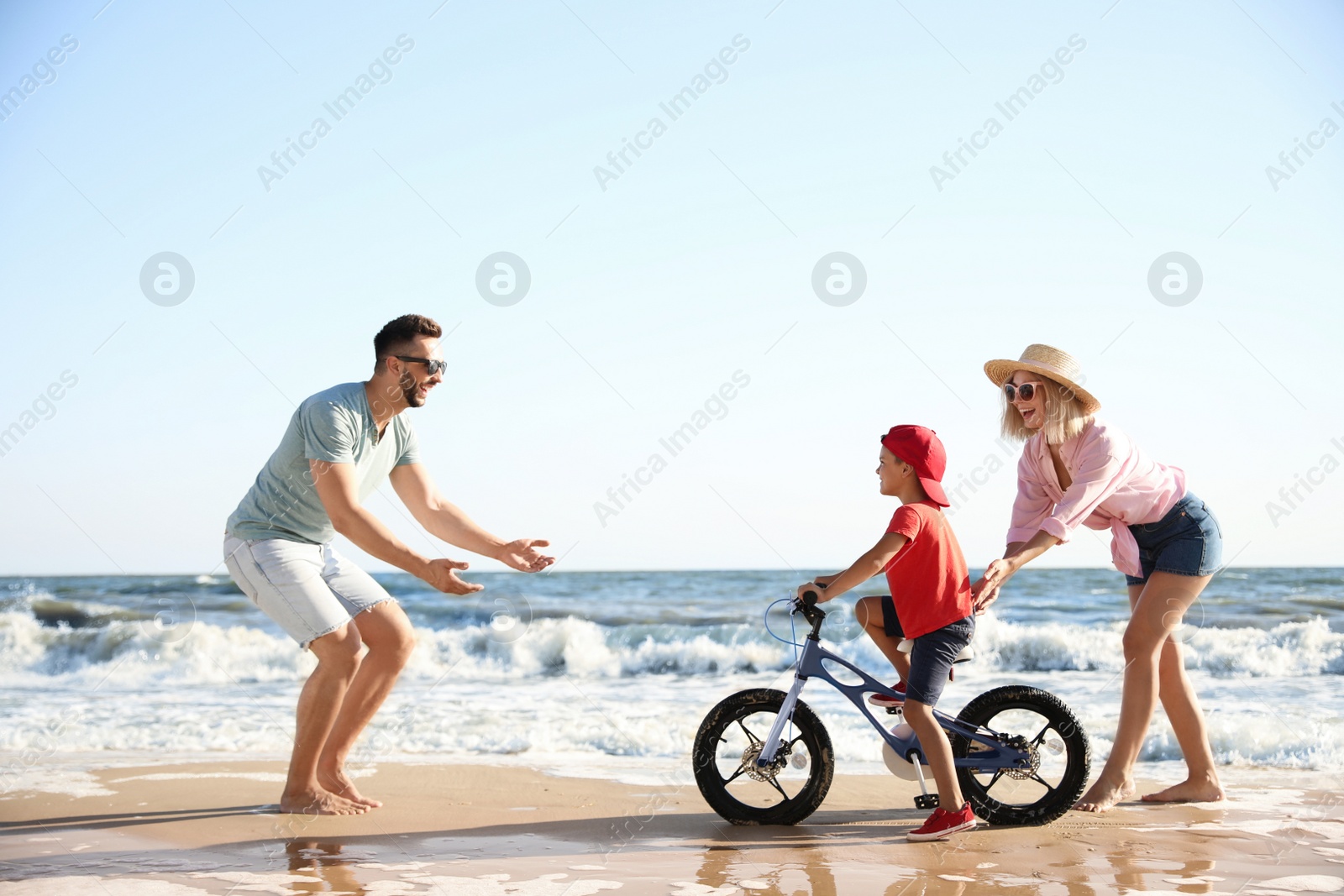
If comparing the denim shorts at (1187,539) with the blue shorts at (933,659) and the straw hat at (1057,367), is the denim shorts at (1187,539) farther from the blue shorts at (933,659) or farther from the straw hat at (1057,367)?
the blue shorts at (933,659)

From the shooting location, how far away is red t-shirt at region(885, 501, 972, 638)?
13.1ft

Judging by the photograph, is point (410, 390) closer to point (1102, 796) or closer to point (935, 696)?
point (935, 696)

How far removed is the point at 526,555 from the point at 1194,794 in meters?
3.13

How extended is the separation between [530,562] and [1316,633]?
13.3m

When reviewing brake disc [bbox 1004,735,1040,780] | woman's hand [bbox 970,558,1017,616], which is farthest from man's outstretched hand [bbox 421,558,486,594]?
brake disc [bbox 1004,735,1040,780]

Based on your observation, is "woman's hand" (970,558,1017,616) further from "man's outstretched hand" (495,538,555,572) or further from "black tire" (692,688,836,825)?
"man's outstretched hand" (495,538,555,572)

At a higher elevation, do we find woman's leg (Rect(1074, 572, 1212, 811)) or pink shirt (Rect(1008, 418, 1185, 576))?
pink shirt (Rect(1008, 418, 1185, 576))

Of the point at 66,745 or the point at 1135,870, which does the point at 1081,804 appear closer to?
the point at 1135,870

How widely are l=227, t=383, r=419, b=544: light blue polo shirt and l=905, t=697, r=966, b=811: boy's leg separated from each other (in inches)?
94.7

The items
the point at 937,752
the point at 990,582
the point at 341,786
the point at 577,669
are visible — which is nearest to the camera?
the point at 990,582

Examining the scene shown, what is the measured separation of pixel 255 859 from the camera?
12.1 ft

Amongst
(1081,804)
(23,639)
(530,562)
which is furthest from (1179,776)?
(23,639)

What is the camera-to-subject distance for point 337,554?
4.53 m

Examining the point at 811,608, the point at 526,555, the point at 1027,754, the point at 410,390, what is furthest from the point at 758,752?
the point at 410,390
